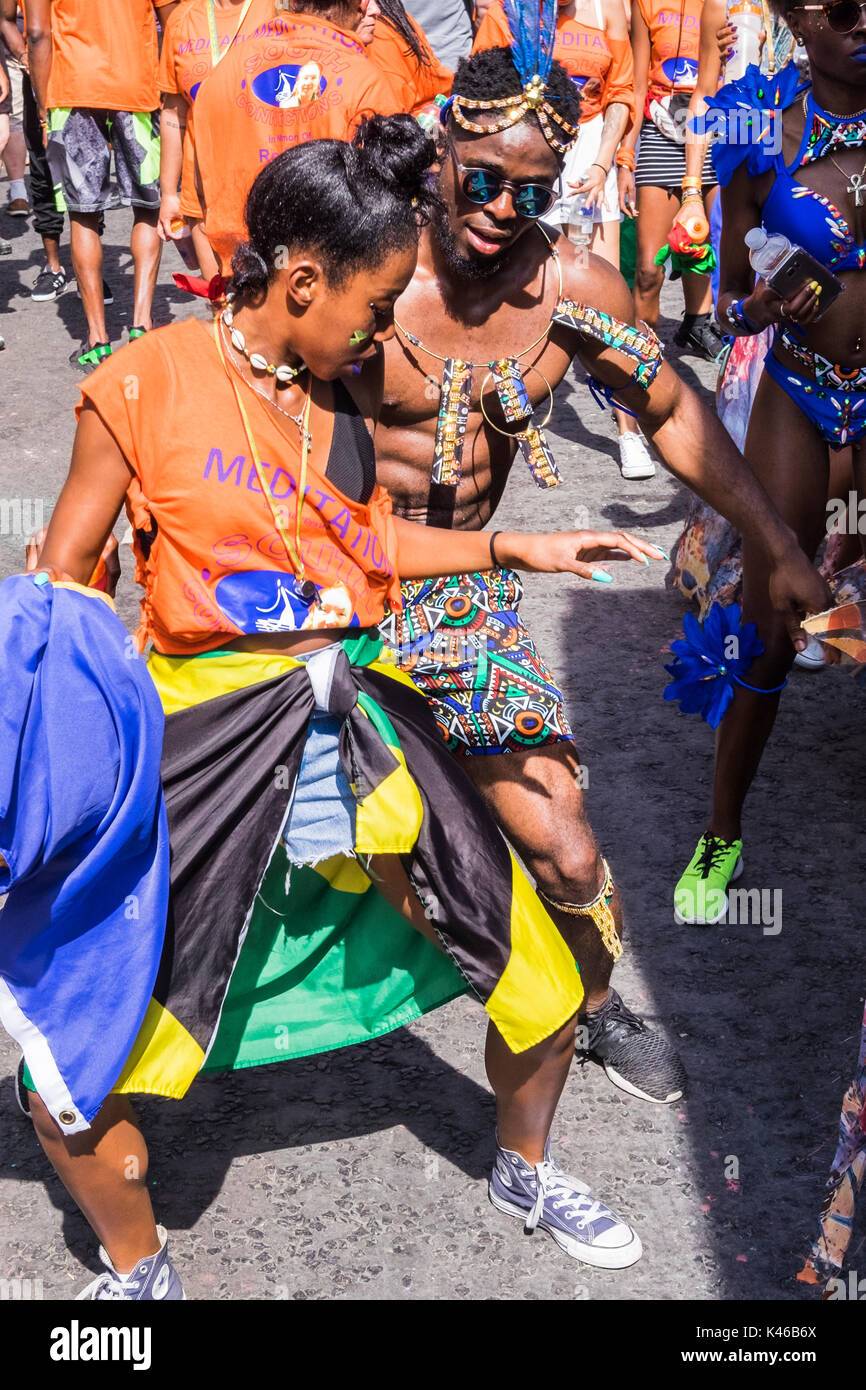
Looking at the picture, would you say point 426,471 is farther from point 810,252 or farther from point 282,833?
point 810,252

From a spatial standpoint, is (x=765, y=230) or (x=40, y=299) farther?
(x=40, y=299)

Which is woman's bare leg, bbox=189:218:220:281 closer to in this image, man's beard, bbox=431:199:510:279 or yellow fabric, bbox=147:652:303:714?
man's beard, bbox=431:199:510:279

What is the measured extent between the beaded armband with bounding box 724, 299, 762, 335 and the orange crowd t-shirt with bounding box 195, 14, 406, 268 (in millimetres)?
997

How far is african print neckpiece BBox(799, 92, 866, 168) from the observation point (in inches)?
141

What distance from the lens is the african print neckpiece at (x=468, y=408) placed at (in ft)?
10.8

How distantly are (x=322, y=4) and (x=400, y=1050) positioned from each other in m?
3.29

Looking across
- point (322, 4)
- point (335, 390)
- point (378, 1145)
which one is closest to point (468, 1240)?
point (378, 1145)

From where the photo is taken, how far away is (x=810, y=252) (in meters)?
3.68

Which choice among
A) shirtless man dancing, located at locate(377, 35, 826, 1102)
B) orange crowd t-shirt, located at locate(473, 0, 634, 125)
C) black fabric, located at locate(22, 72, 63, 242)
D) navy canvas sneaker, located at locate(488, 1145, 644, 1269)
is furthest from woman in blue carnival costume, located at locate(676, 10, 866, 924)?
black fabric, located at locate(22, 72, 63, 242)

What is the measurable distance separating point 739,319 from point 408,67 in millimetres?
2102

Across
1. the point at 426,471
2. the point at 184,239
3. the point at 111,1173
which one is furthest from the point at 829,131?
the point at 184,239

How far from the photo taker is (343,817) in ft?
9.07

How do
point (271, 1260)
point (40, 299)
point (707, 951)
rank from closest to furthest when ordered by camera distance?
point (271, 1260) < point (707, 951) < point (40, 299)
